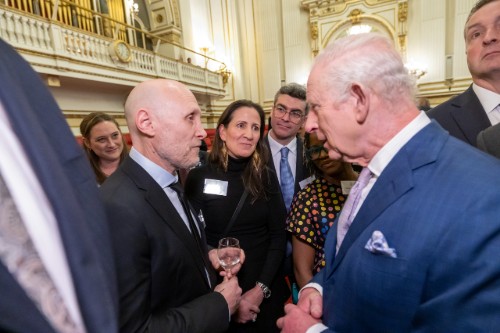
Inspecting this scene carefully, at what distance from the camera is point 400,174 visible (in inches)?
33.0

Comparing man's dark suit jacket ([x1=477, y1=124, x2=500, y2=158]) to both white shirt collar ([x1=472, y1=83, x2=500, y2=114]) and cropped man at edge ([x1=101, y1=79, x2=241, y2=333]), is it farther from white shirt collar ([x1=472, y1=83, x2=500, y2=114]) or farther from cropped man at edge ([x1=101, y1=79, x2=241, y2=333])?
cropped man at edge ([x1=101, y1=79, x2=241, y2=333])

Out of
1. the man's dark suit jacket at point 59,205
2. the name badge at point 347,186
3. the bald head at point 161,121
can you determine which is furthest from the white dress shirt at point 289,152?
the man's dark suit jacket at point 59,205

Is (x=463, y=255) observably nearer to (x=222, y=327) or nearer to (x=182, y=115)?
(x=222, y=327)

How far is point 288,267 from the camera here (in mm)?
2096

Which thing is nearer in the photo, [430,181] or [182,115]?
[430,181]

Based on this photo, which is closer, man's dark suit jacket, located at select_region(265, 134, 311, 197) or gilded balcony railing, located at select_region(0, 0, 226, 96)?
man's dark suit jacket, located at select_region(265, 134, 311, 197)

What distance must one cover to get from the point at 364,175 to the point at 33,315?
990 mm

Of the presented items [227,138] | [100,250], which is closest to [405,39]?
[227,138]

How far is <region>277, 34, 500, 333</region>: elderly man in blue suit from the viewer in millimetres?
698

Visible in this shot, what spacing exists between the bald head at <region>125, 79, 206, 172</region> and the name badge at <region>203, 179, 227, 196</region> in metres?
0.58

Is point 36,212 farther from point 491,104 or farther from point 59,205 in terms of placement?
point 491,104

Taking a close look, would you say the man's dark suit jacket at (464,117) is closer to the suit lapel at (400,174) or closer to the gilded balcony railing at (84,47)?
the suit lapel at (400,174)

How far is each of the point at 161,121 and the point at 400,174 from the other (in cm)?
95

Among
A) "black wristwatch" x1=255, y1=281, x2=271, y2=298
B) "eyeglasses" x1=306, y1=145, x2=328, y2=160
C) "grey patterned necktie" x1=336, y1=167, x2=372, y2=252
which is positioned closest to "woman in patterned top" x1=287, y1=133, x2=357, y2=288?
"eyeglasses" x1=306, y1=145, x2=328, y2=160
